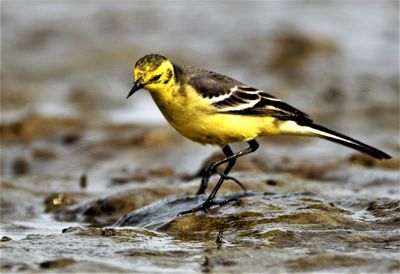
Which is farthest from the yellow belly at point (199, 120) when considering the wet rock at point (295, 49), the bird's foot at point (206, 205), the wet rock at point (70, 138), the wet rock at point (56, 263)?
the wet rock at point (295, 49)

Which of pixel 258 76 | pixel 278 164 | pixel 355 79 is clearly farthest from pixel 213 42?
pixel 278 164

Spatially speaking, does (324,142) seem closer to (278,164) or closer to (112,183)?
(278,164)

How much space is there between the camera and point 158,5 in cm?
2430

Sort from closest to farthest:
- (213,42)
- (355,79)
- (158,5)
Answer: (355,79) < (213,42) < (158,5)

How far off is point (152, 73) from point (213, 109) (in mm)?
615

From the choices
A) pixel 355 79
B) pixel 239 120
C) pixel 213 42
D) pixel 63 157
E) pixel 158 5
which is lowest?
pixel 239 120

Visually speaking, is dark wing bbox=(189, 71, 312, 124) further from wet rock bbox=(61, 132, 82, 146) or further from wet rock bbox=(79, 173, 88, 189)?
wet rock bbox=(61, 132, 82, 146)

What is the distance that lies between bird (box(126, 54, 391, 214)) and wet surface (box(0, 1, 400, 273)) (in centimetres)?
54

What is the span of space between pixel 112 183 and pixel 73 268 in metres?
5.26

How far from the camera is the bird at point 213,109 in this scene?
794 cm

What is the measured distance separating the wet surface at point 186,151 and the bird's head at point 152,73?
1086 millimetres

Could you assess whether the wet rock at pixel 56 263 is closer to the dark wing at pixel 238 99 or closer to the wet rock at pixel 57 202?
the dark wing at pixel 238 99

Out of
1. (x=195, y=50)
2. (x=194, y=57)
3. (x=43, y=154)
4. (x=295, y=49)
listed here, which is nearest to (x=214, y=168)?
(x=43, y=154)

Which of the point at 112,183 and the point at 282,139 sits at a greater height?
the point at 282,139
